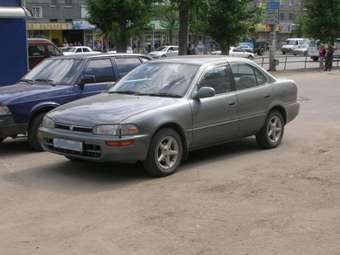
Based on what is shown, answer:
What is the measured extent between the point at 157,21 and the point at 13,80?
63271 mm

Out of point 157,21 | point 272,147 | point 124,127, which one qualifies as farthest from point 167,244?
point 157,21

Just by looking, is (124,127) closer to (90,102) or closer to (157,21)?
(90,102)

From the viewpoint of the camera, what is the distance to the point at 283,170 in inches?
324

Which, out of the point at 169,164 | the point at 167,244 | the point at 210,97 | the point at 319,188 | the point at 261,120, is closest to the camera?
the point at 167,244

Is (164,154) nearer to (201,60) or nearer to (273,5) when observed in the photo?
(201,60)

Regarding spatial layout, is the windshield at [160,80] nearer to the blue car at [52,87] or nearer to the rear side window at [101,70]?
the blue car at [52,87]

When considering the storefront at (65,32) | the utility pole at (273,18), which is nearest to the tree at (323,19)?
the utility pole at (273,18)

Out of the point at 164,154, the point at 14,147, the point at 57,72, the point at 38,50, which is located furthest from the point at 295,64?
the point at 164,154

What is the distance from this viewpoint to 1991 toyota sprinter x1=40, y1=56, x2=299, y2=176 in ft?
24.8

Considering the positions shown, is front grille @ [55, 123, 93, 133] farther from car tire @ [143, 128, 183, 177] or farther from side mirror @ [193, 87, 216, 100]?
side mirror @ [193, 87, 216, 100]

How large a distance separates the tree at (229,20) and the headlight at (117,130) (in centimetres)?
2663

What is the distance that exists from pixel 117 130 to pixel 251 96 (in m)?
2.65

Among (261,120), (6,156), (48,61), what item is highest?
(48,61)

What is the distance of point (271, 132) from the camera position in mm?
9828
